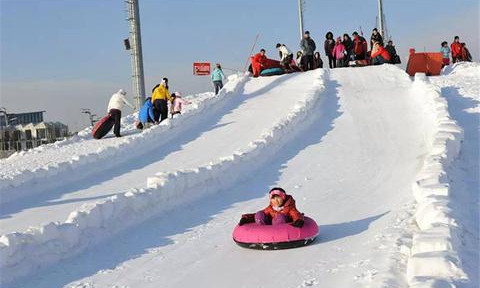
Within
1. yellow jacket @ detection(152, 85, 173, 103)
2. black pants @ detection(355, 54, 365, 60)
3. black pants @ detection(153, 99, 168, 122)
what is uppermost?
black pants @ detection(355, 54, 365, 60)

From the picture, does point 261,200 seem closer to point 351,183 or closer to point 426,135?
point 351,183

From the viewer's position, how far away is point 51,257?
6.24m

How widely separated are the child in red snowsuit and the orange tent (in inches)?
635

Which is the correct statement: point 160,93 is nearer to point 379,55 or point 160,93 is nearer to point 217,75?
point 217,75

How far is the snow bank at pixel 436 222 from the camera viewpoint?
177 inches

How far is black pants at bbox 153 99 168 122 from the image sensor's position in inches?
682

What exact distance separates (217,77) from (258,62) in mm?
1973

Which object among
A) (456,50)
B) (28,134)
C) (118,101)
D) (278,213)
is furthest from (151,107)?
(456,50)

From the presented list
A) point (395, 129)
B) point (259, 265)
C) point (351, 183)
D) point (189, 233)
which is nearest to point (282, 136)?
point (395, 129)

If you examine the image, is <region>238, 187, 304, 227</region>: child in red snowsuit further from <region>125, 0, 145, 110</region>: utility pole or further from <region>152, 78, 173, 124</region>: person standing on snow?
<region>125, 0, 145, 110</region>: utility pole

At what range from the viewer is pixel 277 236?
6219 millimetres

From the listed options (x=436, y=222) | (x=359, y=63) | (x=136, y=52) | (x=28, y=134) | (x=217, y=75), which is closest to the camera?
(x=436, y=222)

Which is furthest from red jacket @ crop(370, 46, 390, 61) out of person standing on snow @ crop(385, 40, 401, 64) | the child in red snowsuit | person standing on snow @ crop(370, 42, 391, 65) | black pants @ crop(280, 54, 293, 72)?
the child in red snowsuit

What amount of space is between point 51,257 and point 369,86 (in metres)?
13.1
